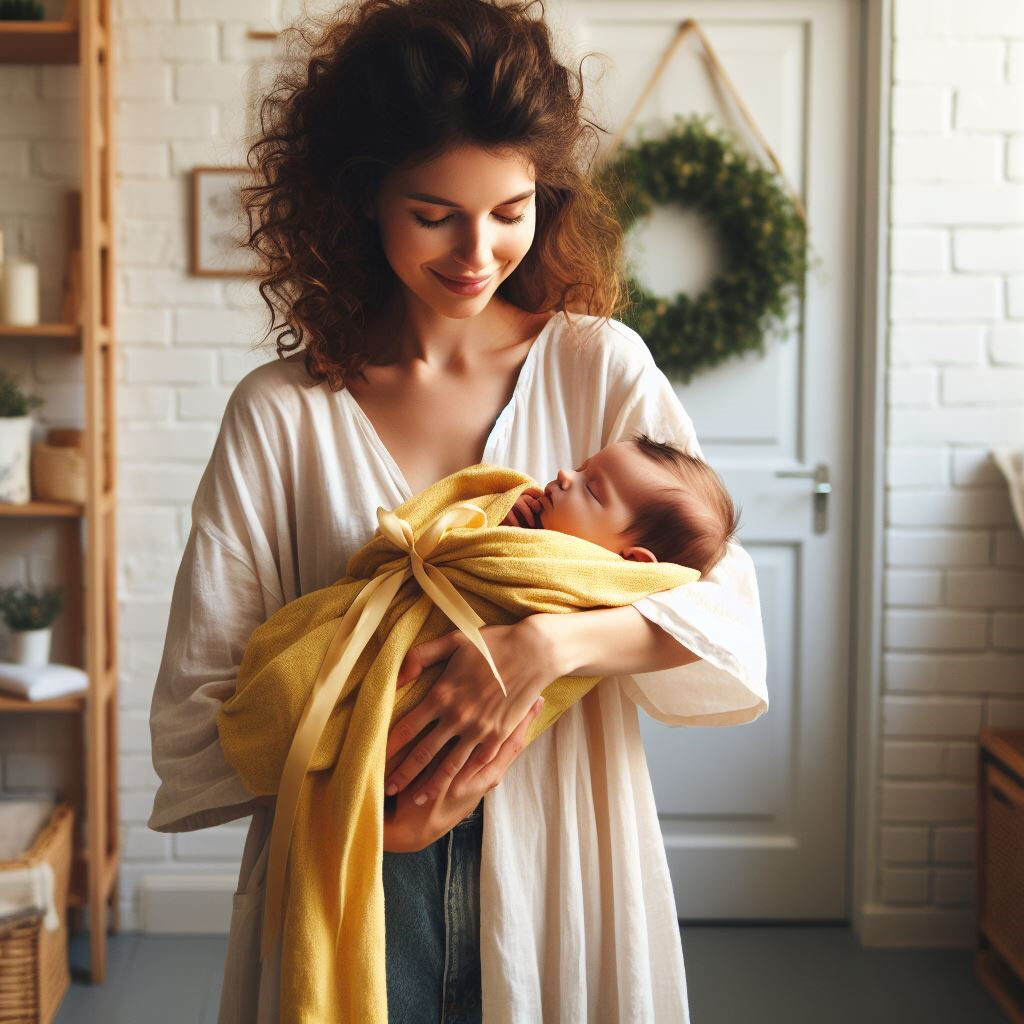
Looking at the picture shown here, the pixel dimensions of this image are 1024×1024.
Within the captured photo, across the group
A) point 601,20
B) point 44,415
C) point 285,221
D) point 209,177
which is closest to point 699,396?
point 601,20

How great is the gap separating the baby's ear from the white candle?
2.02 meters

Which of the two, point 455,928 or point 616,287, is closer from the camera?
point 455,928

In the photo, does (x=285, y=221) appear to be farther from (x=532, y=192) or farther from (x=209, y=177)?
(x=209, y=177)

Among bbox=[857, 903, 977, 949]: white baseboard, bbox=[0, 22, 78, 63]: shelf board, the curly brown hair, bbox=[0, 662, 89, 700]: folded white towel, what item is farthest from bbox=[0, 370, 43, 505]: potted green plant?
bbox=[857, 903, 977, 949]: white baseboard

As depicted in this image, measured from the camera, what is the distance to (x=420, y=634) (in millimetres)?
1160

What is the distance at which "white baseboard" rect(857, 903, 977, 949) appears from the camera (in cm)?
306

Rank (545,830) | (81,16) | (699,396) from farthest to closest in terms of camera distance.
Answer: (699,396) → (81,16) → (545,830)

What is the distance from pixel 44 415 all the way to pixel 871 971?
244 cm

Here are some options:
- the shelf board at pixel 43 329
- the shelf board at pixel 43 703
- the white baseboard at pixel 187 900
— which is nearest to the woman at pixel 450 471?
the shelf board at pixel 43 329

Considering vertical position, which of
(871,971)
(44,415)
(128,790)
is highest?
(44,415)

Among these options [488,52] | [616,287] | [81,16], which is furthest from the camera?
[81,16]

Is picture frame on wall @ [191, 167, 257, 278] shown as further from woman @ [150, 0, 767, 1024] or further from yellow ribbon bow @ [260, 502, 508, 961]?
yellow ribbon bow @ [260, 502, 508, 961]

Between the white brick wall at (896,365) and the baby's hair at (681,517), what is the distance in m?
1.82

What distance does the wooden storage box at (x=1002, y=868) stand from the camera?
8.81 ft
